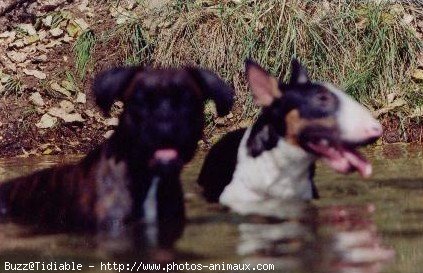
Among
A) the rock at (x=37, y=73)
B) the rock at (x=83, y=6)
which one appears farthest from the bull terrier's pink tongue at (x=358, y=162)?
the rock at (x=83, y=6)

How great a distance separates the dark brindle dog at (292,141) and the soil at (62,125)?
12.3ft

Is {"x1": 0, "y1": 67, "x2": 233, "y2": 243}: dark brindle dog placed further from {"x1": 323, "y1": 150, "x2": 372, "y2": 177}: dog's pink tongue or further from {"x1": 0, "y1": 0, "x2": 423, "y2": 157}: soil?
{"x1": 0, "y1": 0, "x2": 423, "y2": 157}: soil

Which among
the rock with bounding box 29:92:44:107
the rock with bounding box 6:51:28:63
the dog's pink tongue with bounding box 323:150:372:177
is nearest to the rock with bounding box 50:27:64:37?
the rock with bounding box 6:51:28:63

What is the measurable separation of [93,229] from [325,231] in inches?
51.5

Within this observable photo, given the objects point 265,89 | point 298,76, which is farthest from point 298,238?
point 298,76

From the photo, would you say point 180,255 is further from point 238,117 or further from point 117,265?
point 238,117

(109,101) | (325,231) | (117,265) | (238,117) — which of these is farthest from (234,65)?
(117,265)

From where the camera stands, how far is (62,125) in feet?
36.2

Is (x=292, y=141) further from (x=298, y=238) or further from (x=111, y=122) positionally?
(x=111, y=122)

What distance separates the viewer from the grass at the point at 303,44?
433 inches

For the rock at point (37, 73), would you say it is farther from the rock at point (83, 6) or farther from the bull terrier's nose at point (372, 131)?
the bull terrier's nose at point (372, 131)

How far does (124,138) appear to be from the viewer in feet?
17.7

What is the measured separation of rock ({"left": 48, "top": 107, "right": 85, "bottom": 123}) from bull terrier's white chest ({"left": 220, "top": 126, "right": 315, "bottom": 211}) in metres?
4.84

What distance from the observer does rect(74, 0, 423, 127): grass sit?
11.0 metres
